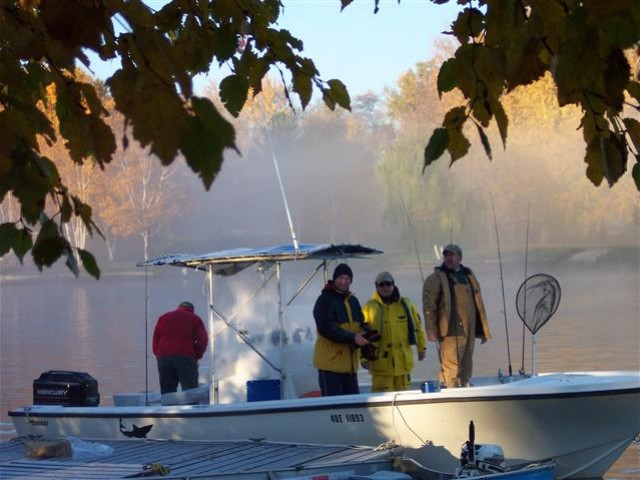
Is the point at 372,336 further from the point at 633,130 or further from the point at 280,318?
the point at 633,130

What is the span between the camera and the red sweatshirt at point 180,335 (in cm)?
1390

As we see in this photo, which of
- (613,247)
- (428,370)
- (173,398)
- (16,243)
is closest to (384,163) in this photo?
(613,247)

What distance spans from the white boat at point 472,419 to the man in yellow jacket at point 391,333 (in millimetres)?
634

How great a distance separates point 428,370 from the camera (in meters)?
21.9

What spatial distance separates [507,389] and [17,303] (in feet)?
161

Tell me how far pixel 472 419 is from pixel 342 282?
1.76m

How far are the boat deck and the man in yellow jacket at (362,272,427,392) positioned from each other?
2.86 feet

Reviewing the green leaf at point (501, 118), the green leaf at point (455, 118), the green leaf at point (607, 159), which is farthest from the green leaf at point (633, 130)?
the green leaf at point (455, 118)

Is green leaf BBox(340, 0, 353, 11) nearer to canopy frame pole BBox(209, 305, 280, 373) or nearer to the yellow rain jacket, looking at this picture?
the yellow rain jacket

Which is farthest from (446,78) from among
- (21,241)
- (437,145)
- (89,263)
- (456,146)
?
(21,241)

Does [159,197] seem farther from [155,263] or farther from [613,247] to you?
[155,263]

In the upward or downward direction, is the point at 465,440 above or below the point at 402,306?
below

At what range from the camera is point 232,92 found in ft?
18.5

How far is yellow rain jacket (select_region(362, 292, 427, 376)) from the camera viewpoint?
39.7 ft
